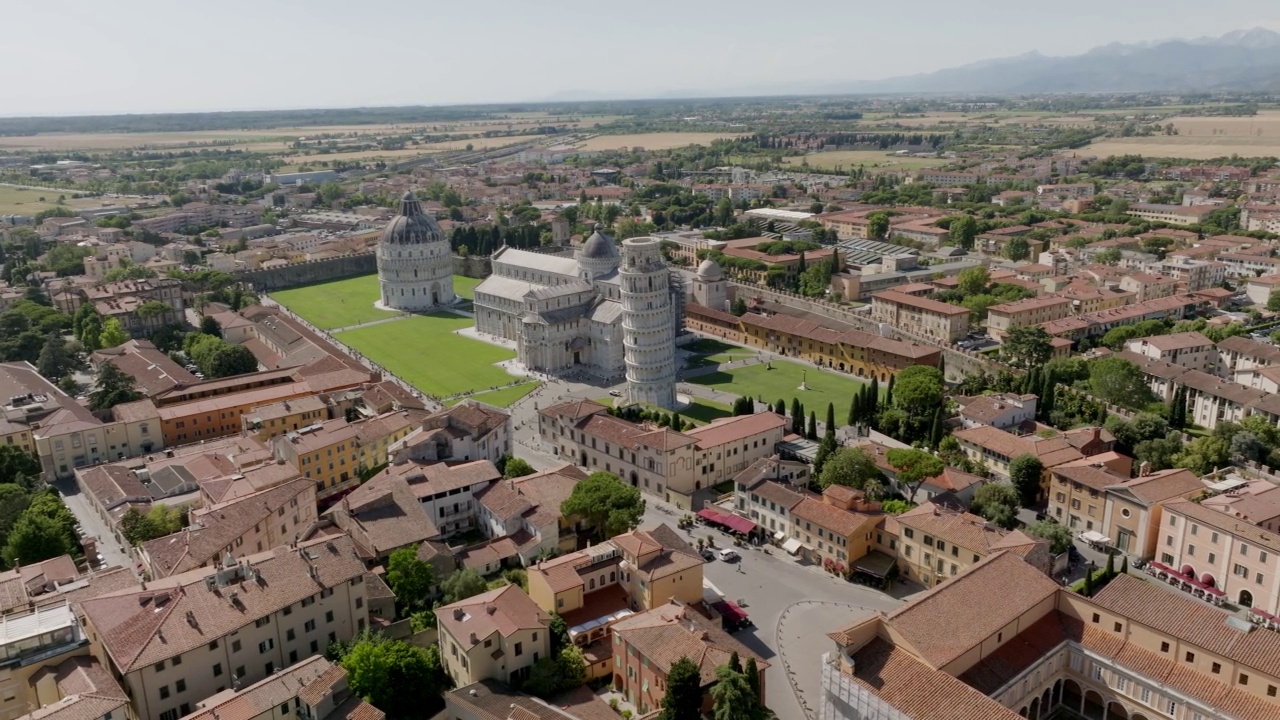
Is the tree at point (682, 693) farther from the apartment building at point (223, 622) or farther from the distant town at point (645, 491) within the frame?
the apartment building at point (223, 622)

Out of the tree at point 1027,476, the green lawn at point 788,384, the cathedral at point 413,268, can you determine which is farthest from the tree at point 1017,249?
the tree at point 1027,476

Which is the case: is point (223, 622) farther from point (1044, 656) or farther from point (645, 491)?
point (1044, 656)

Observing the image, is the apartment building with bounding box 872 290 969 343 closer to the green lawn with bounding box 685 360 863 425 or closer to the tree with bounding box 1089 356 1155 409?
the green lawn with bounding box 685 360 863 425

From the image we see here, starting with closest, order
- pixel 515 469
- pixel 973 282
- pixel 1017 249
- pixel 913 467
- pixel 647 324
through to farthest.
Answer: pixel 913 467 → pixel 515 469 → pixel 647 324 → pixel 973 282 → pixel 1017 249

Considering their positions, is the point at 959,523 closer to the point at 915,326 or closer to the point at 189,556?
the point at 189,556

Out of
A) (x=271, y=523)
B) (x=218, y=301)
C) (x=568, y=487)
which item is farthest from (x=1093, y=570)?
(x=218, y=301)

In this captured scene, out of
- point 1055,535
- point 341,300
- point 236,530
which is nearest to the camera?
point 236,530

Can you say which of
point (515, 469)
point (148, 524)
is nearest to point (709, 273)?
point (515, 469)
